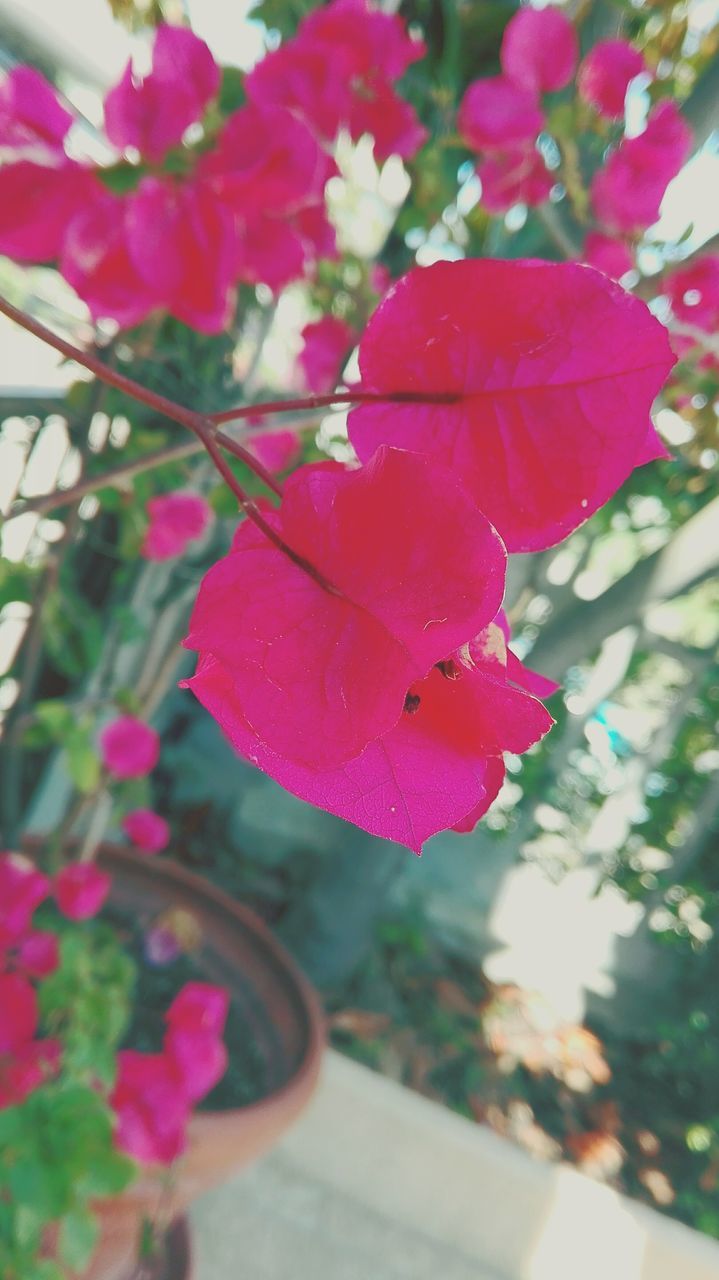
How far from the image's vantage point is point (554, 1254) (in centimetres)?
123

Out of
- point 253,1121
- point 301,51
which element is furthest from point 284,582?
point 253,1121

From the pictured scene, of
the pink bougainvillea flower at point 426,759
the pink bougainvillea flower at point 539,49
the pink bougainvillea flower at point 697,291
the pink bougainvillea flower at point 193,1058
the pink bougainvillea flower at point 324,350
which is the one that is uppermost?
the pink bougainvillea flower at point 539,49

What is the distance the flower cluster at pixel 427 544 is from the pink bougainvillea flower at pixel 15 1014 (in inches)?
22.0

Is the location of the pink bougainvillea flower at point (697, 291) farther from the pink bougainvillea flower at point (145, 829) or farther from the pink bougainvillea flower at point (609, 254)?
the pink bougainvillea flower at point (145, 829)

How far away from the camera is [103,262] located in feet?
1.68

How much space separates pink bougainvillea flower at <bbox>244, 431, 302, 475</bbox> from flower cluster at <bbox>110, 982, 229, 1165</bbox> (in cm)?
52

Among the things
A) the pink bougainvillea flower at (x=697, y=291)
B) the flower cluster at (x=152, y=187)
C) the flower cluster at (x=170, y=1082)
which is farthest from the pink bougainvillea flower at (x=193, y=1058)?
the pink bougainvillea flower at (x=697, y=291)

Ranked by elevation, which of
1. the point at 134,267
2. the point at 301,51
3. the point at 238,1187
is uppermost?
the point at 301,51

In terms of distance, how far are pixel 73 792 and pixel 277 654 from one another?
1048 millimetres

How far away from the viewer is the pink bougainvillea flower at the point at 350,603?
0.18m

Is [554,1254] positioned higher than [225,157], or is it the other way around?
[225,157]

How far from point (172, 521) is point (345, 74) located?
42cm

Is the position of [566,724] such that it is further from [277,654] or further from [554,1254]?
[277,654]

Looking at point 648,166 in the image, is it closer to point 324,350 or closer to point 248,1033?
point 324,350
